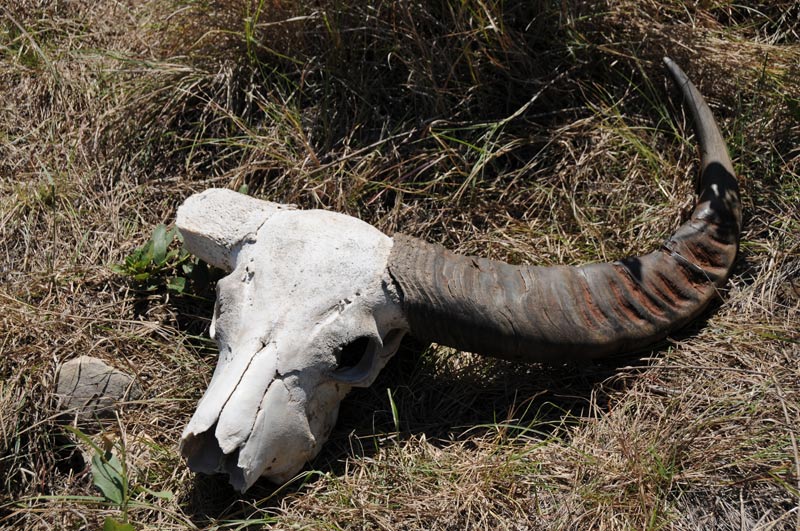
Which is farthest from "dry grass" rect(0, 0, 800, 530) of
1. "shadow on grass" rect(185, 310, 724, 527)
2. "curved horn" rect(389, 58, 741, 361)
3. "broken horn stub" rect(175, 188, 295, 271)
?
"broken horn stub" rect(175, 188, 295, 271)

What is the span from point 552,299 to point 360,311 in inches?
26.1

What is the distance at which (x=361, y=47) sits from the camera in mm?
4016

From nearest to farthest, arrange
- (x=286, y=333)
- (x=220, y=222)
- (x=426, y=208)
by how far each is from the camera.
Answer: (x=286, y=333) < (x=220, y=222) < (x=426, y=208)

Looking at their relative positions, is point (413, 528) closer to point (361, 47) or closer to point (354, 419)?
point (354, 419)

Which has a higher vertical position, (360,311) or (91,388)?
(360,311)

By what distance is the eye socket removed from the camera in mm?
3174

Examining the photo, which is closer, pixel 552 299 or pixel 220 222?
pixel 552 299

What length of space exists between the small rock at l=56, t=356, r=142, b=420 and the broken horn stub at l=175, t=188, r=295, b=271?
1.87ft

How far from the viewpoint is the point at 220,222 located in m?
3.33

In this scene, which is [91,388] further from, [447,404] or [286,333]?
[447,404]

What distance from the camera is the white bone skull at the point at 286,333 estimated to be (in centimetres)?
287

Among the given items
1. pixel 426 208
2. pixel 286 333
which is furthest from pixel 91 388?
pixel 426 208

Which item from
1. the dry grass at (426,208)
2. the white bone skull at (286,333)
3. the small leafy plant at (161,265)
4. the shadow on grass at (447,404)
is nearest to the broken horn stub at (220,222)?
the white bone skull at (286,333)

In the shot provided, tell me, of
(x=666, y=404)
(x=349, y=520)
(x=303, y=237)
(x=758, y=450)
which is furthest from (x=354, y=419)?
(x=758, y=450)
